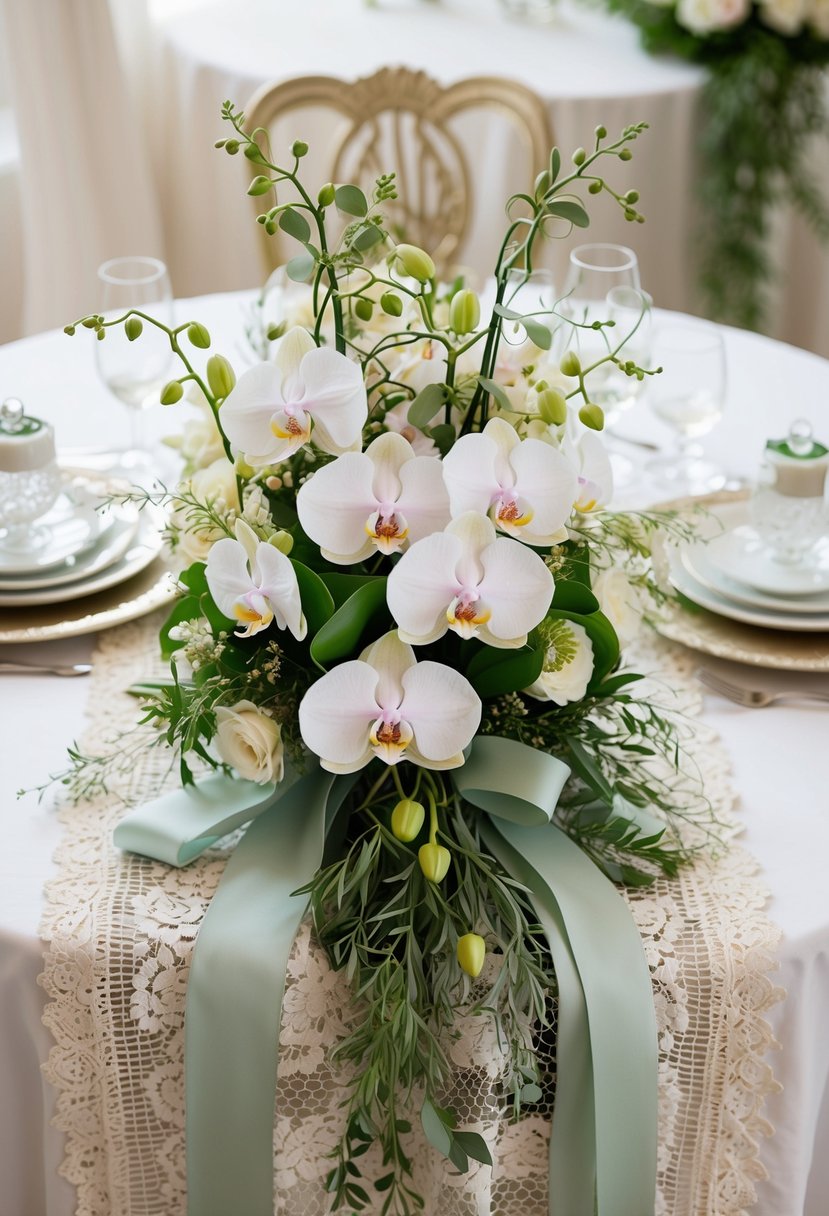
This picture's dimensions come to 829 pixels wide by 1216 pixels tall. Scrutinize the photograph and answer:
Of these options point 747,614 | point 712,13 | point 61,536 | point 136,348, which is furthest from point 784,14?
point 61,536

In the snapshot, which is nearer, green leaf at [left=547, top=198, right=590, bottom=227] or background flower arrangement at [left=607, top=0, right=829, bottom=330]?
green leaf at [left=547, top=198, right=590, bottom=227]

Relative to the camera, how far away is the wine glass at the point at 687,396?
4.49 feet

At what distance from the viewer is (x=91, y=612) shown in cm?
121

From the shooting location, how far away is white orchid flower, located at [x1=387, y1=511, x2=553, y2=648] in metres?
0.80

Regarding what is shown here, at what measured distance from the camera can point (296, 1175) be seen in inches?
35.5

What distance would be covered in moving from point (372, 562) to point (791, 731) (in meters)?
0.39

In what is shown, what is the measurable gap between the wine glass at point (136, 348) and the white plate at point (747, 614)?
1.86 ft

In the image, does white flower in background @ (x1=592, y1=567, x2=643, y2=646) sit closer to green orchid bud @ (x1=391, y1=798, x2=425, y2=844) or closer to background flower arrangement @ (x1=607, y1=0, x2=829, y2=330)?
green orchid bud @ (x1=391, y1=798, x2=425, y2=844)

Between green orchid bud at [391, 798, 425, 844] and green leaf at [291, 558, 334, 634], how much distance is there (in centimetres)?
12

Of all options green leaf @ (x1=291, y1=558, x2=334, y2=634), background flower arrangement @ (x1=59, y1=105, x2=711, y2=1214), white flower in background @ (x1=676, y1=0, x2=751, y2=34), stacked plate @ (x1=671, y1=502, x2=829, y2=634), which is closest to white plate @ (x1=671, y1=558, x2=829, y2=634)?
stacked plate @ (x1=671, y1=502, x2=829, y2=634)

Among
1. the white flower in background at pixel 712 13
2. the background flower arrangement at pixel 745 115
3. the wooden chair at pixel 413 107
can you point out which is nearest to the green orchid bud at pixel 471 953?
the wooden chair at pixel 413 107

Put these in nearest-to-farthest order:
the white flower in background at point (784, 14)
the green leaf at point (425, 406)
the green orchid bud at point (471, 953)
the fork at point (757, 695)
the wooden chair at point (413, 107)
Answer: the green orchid bud at point (471, 953), the green leaf at point (425, 406), the fork at point (757, 695), the wooden chair at point (413, 107), the white flower in background at point (784, 14)

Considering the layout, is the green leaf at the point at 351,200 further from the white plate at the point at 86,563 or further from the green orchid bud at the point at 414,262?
the white plate at the point at 86,563

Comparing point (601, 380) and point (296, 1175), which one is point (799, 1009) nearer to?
point (296, 1175)
